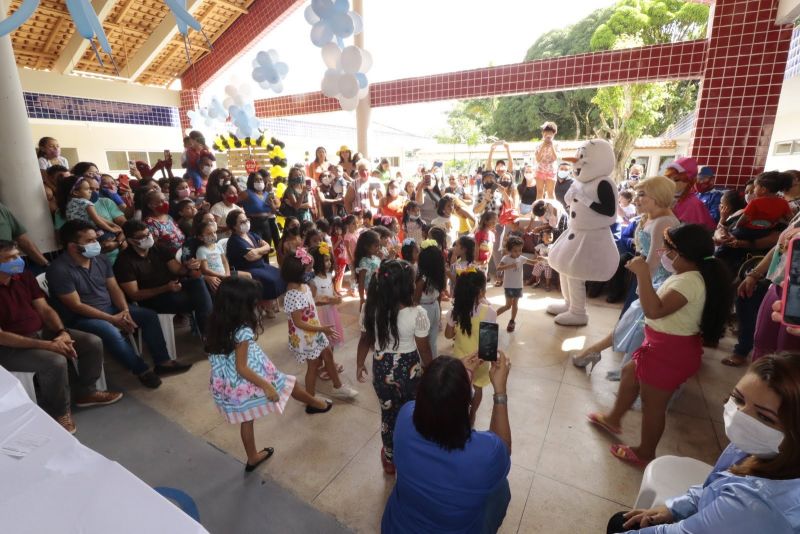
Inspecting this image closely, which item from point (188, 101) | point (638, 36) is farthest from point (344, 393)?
point (638, 36)

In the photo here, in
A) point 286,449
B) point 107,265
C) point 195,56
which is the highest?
point 195,56

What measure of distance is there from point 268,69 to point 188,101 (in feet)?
17.8

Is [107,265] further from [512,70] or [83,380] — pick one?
[512,70]

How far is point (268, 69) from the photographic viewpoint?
7.28 metres

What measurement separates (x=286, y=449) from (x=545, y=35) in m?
23.0

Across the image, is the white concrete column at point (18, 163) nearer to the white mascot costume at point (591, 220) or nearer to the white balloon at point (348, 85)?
the white balloon at point (348, 85)

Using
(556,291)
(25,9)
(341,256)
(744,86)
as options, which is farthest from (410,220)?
(744,86)

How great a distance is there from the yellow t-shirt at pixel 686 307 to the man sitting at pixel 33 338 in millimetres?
3506

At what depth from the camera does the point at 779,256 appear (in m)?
2.12

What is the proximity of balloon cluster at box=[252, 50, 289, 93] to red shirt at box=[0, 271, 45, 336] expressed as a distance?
605 centimetres

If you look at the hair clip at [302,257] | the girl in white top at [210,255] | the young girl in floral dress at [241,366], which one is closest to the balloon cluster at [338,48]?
the girl in white top at [210,255]

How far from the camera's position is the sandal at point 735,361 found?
3217mm

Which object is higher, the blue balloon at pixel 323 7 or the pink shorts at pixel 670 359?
the blue balloon at pixel 323 7

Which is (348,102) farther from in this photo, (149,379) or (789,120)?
(789,120)
